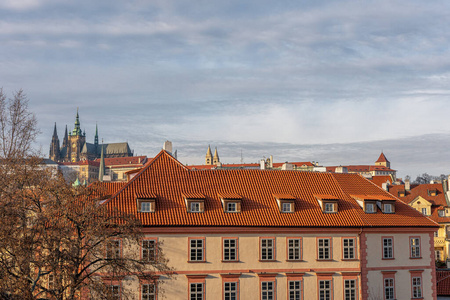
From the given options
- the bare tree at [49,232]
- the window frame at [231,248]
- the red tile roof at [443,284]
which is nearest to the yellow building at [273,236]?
the window frame at [231,248]

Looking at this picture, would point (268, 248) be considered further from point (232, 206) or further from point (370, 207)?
point (370, 207)

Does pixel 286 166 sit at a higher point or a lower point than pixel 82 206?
higher

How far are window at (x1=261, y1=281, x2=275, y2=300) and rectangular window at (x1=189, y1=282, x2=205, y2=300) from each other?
14.8ft

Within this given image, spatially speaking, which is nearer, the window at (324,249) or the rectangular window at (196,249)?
A: the rectangular window at (196,249)

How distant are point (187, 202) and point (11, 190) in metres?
17.5

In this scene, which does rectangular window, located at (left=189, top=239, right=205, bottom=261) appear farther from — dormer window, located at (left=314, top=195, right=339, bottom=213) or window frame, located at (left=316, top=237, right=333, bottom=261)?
dormer window, located at (left=314, top=195, right=339, bottom=213)

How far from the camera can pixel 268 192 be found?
45.2 m

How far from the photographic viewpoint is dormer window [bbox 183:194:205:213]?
41562mm

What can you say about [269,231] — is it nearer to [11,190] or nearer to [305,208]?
[305,208]

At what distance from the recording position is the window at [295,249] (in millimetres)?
42594

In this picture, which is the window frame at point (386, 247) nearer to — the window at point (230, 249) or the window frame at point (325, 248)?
the window frame at point (325, 248)

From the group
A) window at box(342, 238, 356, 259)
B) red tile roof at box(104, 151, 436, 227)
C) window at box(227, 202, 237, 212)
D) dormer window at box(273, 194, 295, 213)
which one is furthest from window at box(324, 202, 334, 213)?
window at box(227, 202, 237, 212)

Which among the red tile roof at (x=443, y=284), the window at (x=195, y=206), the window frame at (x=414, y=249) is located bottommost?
the red tile roof at (x=443, y=284)

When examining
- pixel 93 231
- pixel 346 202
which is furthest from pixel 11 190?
pixel 346 202
